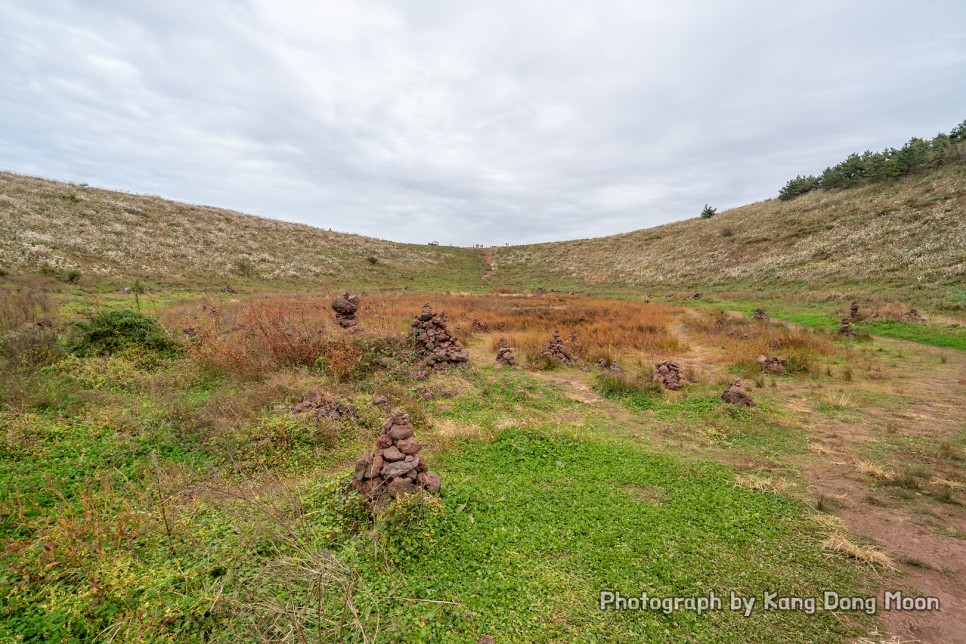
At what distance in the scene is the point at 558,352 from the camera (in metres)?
11.4

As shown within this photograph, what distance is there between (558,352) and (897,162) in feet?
166

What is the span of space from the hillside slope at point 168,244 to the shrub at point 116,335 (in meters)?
19.0

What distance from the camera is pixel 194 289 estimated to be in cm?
2477

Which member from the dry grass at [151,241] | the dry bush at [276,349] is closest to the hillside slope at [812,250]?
the dry grass at [151,241]

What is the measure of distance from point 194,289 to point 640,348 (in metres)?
27.4

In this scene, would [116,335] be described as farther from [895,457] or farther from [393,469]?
[895,457]

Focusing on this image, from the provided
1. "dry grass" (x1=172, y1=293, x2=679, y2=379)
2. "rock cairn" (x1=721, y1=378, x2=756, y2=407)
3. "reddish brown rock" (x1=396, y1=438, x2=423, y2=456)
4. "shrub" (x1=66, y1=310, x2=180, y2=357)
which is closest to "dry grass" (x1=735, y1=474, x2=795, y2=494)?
"rock cairn" (x1=721, y1=378, x2=756, y2=407)

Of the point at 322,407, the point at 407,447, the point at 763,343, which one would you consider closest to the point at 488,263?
the point at 763,343

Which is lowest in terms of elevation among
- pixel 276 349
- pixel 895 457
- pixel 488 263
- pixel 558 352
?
pixel 276 349

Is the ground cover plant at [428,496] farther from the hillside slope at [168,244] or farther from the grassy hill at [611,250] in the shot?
the hillside slope at [168,244]

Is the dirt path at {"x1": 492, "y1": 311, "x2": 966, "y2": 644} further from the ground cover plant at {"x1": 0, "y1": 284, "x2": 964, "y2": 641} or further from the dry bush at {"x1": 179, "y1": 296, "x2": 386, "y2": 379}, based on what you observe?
the dry bush at {"x1": 179, "y1": 296, "x2": 386, "y2": 379}

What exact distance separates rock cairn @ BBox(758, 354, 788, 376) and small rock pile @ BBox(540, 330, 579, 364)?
5.02 metres

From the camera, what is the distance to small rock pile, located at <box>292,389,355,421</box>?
248 inches

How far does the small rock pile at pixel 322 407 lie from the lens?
6.31m
